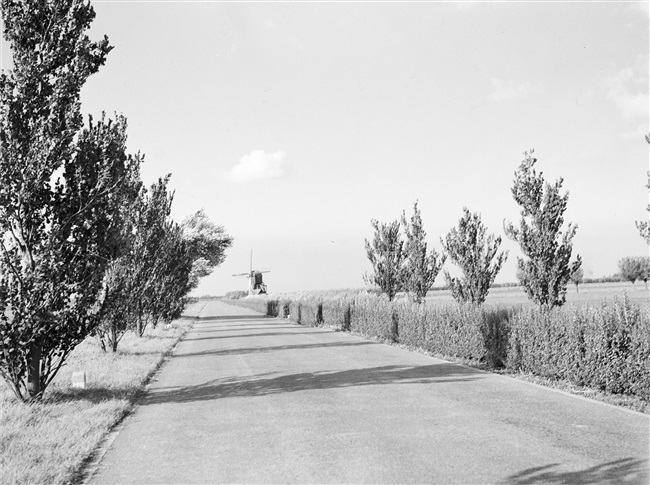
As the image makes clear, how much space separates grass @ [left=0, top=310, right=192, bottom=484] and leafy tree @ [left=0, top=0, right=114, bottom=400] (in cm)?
75

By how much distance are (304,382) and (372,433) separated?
523 cm

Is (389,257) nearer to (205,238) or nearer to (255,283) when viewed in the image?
(205,238)

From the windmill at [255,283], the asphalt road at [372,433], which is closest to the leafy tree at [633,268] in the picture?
the windmill at [255,283]

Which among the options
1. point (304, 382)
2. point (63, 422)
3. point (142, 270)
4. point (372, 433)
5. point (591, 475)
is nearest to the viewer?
point (591, 475)

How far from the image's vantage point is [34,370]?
34.1ft

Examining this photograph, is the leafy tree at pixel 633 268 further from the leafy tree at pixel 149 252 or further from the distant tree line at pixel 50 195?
the distant tree line at pixel 50 195

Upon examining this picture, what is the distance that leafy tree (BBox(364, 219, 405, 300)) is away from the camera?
34.9 metres

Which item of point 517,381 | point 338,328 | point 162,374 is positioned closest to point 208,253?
point 338,328

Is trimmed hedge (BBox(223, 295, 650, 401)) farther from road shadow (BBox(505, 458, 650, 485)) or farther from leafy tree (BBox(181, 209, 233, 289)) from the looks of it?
leafy tree (BBox(181, 209, 233, 289))

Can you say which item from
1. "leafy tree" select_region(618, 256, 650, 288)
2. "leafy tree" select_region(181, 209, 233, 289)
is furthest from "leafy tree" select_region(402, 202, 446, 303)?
"leafy tree" select_region(618, 256, 650, 288)

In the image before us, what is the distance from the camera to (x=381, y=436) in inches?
301

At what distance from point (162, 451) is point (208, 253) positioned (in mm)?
52613

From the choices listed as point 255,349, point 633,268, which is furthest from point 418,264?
point 633,268

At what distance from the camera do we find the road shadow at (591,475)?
5.63m
